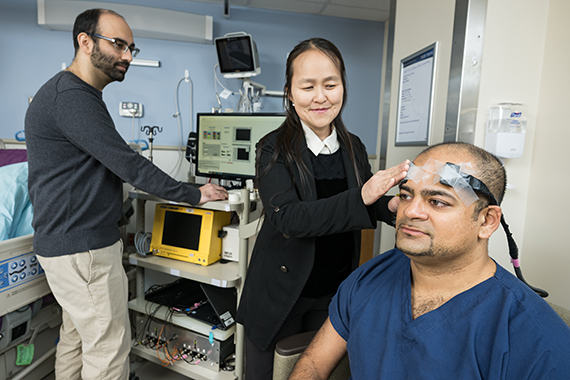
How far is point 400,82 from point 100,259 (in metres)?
1.51

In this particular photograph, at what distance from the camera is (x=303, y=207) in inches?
35.0

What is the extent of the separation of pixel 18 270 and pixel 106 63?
0.93 meters

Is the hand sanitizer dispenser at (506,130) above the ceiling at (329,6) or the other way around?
the other way around

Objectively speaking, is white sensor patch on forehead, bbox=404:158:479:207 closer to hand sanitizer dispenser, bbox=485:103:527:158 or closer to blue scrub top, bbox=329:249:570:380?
blue scrub top, bbox=329:249:570:380

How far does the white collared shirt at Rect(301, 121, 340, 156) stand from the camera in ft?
3.47

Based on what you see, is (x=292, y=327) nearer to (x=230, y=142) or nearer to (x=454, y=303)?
(x=454, y=303)

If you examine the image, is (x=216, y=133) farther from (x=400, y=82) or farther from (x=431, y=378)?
(x=431, y=378)

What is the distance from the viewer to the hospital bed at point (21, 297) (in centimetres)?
136

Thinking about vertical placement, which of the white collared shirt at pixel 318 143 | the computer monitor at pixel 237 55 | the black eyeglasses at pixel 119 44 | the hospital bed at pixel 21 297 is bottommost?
the hospital bed at pixel 21 297

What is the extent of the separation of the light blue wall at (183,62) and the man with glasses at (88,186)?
141cm

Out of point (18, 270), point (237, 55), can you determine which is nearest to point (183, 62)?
point (237, 55)

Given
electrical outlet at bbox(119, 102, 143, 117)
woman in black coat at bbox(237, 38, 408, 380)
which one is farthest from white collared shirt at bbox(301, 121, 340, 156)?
electrical outlet at bbox(119, 102, 143, 117)

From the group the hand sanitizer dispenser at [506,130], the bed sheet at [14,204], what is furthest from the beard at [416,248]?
the bed sheet at [14,204]

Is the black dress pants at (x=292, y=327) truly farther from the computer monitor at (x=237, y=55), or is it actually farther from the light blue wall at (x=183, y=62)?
the light blue wall at (x=183, y=62)
